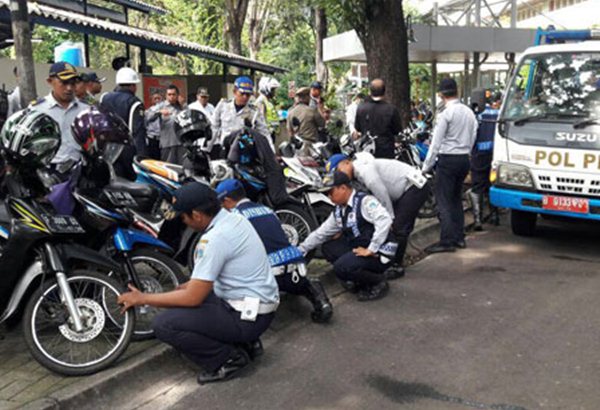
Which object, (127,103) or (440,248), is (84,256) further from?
(440,248)

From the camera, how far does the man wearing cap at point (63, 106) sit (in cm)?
499

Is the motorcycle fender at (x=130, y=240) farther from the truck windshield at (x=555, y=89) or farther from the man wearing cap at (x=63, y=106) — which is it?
the truck windshield at (x=555, y=89)

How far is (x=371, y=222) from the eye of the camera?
528cm

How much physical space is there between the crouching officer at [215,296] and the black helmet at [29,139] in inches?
38.7

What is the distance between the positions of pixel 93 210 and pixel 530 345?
121 inches

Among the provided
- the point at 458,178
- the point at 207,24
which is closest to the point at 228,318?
the point at 458,178

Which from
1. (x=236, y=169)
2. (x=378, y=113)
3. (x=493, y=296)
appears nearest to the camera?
(x=493, y=296)

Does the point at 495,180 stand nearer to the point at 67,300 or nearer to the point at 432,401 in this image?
the point at 432,401

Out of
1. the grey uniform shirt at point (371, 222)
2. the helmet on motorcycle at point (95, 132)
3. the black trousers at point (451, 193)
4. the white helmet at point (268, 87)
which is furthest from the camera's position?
the white helmet at point (268, 87)

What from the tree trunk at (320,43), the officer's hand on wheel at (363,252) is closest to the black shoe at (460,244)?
the officer's hand on wheel at (363,252)

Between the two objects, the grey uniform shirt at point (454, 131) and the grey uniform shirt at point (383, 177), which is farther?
the grey uniform shirt at point (454, 131)

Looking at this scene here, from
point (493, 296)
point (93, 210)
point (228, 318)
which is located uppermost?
point (93, 210)

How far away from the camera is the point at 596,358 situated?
13.8ft

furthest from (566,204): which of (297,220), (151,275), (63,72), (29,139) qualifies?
(29,139)
